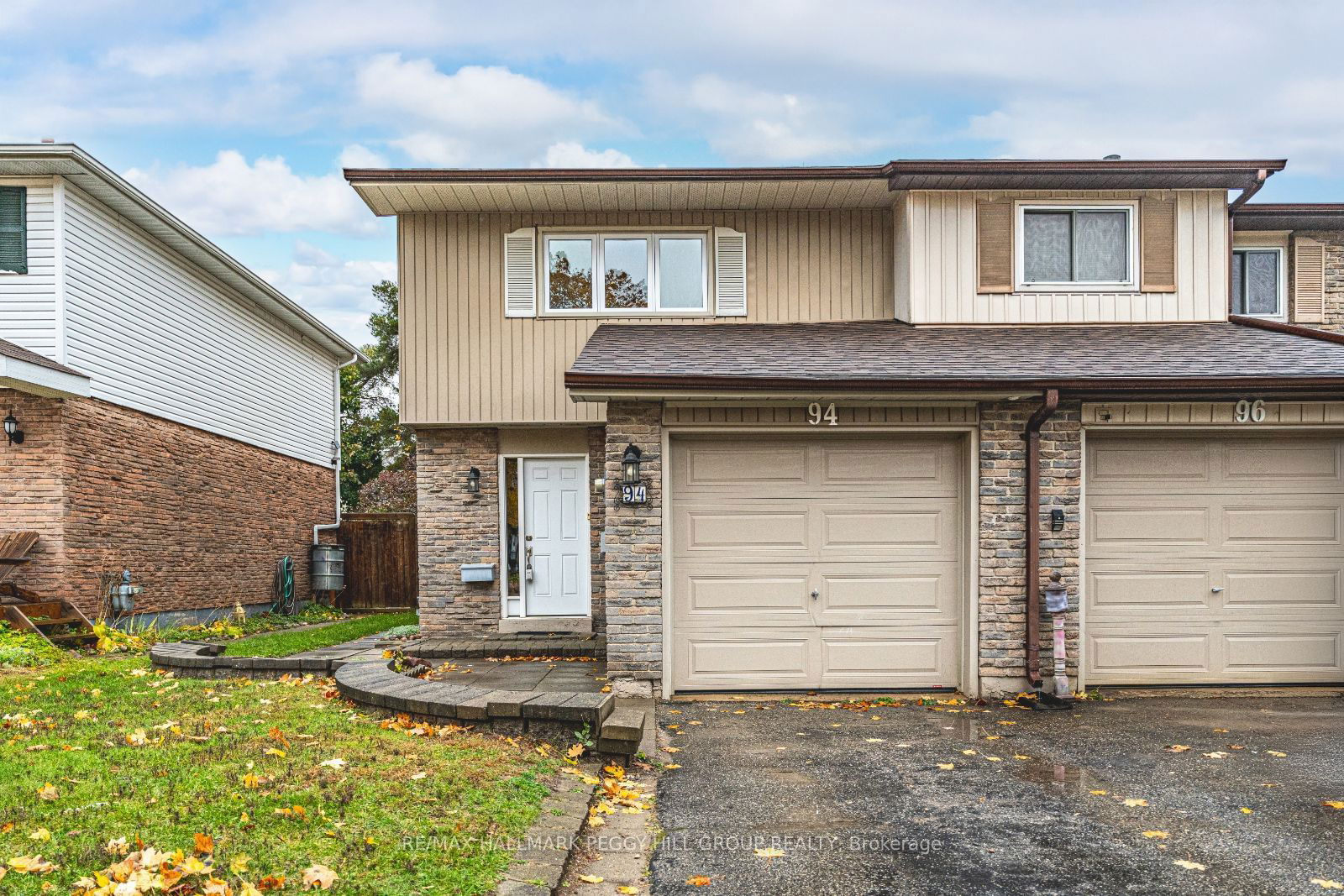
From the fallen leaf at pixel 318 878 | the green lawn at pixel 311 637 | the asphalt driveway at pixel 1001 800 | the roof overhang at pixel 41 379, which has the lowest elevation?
the green lawn at pixel 311 637

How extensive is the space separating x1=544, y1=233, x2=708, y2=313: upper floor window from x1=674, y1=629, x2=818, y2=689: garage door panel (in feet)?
13.4

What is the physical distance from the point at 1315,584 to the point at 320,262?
5949cm

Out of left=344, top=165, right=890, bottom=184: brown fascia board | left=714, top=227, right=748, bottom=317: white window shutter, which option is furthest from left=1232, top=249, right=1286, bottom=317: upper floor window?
left=714, top=227, right=748, bottom=317: white window shutter

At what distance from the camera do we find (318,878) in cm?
349

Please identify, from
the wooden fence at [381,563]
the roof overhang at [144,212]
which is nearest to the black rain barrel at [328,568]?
the wooden fence at [381,563]

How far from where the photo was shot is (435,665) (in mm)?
9852

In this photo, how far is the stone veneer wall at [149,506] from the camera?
11.3 m

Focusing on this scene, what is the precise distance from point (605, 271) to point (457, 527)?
11.4ft

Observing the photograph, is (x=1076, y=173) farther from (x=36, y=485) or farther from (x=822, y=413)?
(x=36, y=485)

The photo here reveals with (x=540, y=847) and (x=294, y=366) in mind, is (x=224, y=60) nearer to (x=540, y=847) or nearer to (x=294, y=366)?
(x=294, y=366)

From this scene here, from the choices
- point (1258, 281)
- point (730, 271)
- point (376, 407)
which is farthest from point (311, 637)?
point (376, 407)

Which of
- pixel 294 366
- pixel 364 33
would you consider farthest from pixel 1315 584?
pixel 294 366

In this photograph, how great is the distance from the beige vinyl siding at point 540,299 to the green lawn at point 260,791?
4.80 m

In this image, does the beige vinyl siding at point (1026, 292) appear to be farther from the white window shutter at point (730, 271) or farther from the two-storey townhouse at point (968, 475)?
the white window shutter at point (730, 271)
